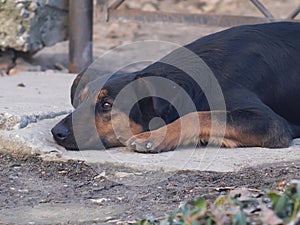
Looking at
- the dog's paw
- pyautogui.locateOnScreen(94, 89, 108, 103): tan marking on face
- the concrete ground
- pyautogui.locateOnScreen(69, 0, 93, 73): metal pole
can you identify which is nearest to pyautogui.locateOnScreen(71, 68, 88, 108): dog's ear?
the concrete ground

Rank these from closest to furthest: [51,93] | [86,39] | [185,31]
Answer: [51,93], [86,39], [185,31]

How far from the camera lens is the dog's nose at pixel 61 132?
4707 millimetres

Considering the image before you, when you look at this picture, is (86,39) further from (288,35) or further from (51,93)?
(288,35)

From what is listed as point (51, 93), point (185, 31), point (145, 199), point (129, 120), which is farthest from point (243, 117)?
point (185, 31)

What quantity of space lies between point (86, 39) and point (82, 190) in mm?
3358

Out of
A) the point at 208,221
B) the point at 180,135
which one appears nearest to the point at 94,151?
the point at 180,135

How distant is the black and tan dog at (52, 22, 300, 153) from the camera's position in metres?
4.66

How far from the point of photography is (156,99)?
15.2 ft

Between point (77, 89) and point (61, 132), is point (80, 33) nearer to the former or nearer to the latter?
point (77, 89)

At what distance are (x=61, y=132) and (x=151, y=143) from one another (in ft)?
1.59

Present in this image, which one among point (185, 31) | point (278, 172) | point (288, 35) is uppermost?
point (288, 35)

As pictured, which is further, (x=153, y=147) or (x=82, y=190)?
(x=153, y=147)

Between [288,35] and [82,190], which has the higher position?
[288,35]

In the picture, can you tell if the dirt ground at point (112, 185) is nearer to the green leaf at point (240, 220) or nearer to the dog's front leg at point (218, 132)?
the dog's front leg at point (218, 132)
